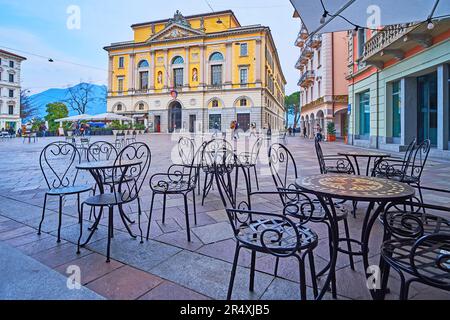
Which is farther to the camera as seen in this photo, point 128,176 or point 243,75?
point 243,75

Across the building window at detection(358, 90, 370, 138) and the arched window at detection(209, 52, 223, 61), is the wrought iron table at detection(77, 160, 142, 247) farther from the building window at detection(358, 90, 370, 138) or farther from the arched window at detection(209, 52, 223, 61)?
the arched window at detection(209, 52, 223, 61)

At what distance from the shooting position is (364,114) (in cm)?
1391

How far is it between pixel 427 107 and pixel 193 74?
3189 cm

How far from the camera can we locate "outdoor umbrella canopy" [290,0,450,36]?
3.62 m

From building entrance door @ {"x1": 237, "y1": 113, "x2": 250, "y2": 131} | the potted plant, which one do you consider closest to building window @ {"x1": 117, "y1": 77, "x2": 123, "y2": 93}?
building entrance door @ {"x1": 237, "y1": 113, "x2": 250, "y2": 131}

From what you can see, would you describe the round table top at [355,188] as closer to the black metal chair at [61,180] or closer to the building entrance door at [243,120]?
the black metal chair at [61,180]

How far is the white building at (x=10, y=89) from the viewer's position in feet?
136

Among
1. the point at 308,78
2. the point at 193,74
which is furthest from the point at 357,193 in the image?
the point at 193,74

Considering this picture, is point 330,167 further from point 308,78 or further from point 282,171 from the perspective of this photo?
point 308,78

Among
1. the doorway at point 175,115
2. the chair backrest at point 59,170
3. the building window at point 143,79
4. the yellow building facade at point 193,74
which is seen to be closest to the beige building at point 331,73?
the yellow building facade at point 193,74

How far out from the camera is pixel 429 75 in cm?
936

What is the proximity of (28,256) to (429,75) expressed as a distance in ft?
38.1
